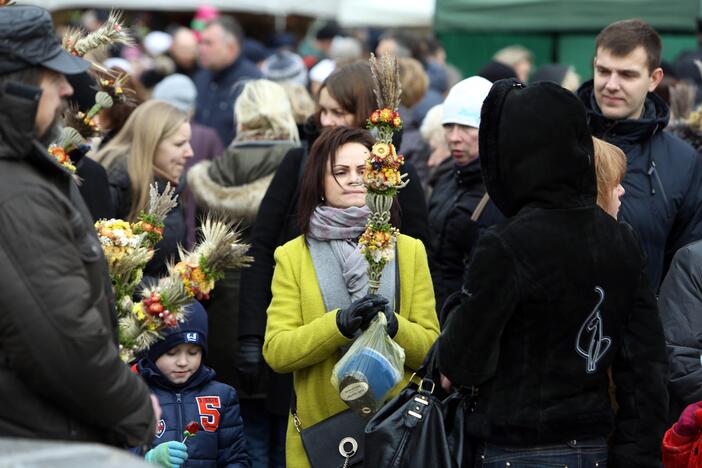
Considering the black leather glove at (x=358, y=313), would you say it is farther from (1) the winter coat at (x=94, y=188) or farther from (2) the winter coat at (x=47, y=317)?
(1) the winter coat at (x=94, y=188)

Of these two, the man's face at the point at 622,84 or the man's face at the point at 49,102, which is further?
the man's face at the point at 622,84

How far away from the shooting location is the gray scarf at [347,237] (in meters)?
4.70

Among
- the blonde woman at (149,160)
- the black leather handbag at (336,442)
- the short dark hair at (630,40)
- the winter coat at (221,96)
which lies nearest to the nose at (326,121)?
the blonde woman at (149,160)

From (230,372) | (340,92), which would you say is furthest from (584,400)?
(230,372)

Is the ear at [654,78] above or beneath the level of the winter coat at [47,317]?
beneath

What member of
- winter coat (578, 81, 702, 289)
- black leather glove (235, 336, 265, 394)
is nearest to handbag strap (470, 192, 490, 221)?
winter coat (578, 81, 702, 289)

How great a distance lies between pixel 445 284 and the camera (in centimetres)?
573

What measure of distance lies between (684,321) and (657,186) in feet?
2.91

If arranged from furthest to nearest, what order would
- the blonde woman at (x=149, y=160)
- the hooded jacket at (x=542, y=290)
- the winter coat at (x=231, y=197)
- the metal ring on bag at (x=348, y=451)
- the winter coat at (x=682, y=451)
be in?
the winter coat at (x=231, y=197)
the blonde woman at (x=149, y=160)
the metal ring on bag at (x=348, y=451)
the winter coat at (x=682, y=451)
the hooded jacket at (x=542, y=290)

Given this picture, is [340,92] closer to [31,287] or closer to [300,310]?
[300,310]

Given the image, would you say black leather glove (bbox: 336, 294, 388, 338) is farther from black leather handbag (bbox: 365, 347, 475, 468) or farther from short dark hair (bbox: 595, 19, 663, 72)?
short dark hair (bbox: 595, 19, 663, 72)

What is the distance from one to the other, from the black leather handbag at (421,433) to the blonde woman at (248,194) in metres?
1.44

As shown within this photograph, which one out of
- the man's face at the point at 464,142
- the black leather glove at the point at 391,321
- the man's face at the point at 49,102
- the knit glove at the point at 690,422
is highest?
the man's face at the point at 49,102

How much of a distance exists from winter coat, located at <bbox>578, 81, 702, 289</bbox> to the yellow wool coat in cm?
113
